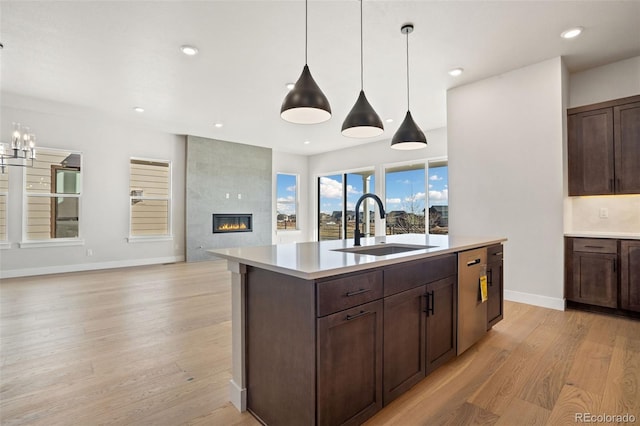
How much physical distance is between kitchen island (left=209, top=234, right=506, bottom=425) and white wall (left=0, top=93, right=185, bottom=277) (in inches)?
220

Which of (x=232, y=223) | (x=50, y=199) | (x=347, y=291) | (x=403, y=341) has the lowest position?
(x=403, y=341)

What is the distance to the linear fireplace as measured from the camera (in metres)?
7.70

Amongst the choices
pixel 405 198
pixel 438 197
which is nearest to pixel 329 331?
pixel 438 197

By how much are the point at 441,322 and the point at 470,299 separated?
457mm

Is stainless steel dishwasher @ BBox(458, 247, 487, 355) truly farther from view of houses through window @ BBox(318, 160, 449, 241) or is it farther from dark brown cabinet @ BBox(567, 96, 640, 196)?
view of houses through window @ BBox(318, 160, 449, 241)

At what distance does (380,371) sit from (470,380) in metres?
0.83

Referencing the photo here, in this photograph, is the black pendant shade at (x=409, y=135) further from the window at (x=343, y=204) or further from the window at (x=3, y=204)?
the window at (x=3, y=204)

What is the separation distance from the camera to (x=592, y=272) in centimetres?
344

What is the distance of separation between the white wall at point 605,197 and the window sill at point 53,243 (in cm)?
782

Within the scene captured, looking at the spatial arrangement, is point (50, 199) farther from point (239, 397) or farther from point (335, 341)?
point (335, 341)

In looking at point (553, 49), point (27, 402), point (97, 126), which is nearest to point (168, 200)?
point (97, 126)

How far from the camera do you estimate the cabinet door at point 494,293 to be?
2740 mm

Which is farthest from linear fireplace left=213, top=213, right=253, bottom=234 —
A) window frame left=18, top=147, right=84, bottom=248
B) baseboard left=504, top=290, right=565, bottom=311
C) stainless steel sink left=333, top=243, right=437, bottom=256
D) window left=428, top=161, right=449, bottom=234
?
baseboard left=504, top=290, right=565, bottom=311

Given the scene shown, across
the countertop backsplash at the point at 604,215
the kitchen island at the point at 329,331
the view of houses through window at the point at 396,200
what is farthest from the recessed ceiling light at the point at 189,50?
the countertop backsplash at the point at 604,215
